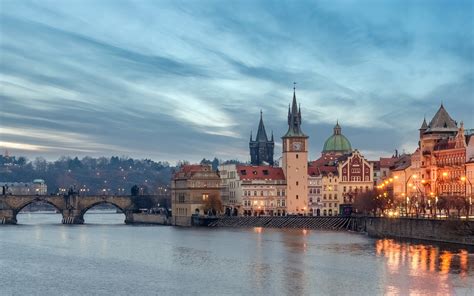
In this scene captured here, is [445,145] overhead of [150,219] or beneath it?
overhead

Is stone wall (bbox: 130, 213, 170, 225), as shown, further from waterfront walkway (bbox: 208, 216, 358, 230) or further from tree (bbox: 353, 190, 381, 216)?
tree (bbox: 353, 190, 381, 216)

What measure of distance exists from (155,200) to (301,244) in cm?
9214

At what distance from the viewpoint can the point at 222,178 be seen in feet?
570

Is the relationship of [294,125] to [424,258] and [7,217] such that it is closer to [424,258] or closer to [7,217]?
[7,217]

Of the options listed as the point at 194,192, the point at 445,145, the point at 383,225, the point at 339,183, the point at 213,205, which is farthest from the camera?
the point at 339,183

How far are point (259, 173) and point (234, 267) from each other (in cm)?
8973

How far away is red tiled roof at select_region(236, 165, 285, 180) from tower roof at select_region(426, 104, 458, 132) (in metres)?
36.0

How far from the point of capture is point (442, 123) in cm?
13300

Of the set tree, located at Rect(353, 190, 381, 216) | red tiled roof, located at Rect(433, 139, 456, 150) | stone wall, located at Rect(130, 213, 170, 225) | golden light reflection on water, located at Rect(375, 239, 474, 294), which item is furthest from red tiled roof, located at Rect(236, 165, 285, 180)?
golden light reflection on water, located at Rect(375, 239, 474, 294)

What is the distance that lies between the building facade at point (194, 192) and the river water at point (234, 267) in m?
47.0

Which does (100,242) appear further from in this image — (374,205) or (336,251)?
(374,205)

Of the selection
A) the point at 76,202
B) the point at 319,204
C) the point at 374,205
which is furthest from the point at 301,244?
the point at 76,202

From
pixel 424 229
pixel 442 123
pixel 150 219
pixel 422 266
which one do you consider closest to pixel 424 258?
pixel 422 266

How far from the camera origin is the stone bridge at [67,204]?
548 feet
